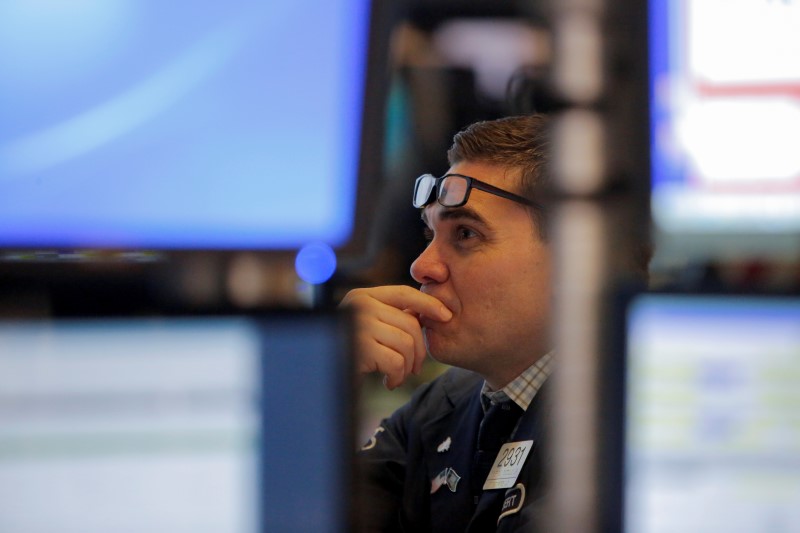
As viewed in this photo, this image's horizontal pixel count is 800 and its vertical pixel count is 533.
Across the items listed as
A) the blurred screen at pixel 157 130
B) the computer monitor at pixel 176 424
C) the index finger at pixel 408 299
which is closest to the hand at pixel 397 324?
the index finger at pixel 408 299

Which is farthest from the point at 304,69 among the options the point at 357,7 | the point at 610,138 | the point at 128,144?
the point at 610,138

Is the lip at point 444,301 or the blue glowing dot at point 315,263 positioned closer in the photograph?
the blue glowing dot at point 315,263

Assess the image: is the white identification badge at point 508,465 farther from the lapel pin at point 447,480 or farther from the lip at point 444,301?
the lip at point 444,301

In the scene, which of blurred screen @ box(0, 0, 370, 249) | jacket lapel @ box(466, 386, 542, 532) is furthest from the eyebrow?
jacket lapel @ box(466, 386, 542, 532)

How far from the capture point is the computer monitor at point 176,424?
2.19 ft

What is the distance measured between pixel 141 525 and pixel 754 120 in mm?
634

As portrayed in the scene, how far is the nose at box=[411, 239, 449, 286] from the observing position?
3.08ft

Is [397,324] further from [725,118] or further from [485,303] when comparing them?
[725,118]

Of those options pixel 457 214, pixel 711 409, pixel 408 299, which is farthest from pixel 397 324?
pixel 711 409

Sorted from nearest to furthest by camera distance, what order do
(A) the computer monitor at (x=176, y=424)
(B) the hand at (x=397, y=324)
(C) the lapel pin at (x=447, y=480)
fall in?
1. (A) the computer monitor at (x=176, y=424)
2. (B) the hand at (x=397, y=324)
3. (C) the lapel pin at (x=447, y=480)

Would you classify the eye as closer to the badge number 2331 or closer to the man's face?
the man's face

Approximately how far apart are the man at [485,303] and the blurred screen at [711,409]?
225 mm

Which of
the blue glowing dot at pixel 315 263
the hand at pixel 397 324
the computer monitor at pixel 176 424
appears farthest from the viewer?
the hand at pixel 397 324

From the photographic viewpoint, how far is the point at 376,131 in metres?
0.89
